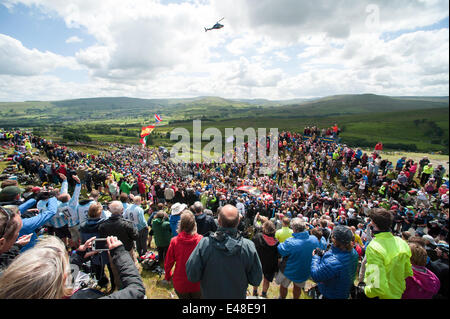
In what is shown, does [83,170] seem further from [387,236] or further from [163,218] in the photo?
[387,236]

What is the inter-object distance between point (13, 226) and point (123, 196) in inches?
148

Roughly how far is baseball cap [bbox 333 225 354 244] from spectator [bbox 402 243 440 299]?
1207mm

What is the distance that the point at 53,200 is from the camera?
4816 millimetres

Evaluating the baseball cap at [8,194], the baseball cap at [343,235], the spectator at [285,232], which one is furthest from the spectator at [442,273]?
the baseball cap at [8,194]

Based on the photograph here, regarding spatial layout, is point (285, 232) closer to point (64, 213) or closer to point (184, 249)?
point (184, 249)

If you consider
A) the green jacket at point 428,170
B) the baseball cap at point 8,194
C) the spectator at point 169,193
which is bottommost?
the spectator at point 169,193

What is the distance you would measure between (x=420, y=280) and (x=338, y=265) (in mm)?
1354

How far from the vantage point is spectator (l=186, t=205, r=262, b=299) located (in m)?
2.83

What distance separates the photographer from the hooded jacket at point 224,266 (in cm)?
283

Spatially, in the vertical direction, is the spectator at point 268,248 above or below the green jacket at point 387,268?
below

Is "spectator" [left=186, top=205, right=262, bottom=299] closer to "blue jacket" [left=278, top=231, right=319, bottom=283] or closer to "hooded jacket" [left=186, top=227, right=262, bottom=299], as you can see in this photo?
"hooded jacket" [left=186, top=227, right=262, bottom=299]

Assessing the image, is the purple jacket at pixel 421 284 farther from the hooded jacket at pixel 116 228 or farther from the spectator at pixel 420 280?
the hooded jacket at pixel 116 228
